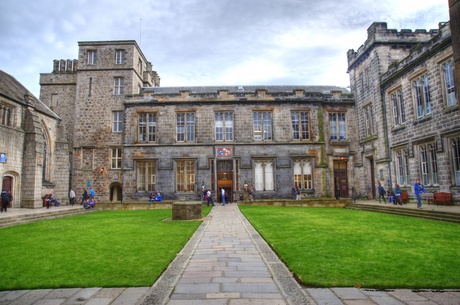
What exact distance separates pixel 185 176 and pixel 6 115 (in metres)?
14.5

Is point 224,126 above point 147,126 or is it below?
below

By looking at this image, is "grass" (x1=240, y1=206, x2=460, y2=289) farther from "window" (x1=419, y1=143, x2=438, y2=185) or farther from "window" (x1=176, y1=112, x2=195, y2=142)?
"window" (x1=176, y1=112, x2=195, y2=142)

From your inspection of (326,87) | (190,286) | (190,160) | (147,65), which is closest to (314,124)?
(326,87)

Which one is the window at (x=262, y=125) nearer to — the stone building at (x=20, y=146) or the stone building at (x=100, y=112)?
the stone building at (x=100, y=112)

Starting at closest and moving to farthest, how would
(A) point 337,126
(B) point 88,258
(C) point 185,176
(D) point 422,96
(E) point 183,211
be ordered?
1. (B) point 88,258
2. (E) point 183,211
3. (D) point 422,96
4. (C) point 185,176
5. (A) point 337,126

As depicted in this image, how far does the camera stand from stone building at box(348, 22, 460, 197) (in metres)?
18.4

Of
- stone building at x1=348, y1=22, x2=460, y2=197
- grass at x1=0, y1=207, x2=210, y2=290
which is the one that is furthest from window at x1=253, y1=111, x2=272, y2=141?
grass at x1=0, y1=207, x2=210, y2=290

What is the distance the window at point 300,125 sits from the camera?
2927 centimetres

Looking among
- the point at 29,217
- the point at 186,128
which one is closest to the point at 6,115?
the point at 29,217

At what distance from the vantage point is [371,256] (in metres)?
6.52

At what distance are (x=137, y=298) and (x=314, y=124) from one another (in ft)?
88.4

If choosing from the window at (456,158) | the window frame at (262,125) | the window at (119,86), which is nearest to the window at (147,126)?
the window at (119,86)

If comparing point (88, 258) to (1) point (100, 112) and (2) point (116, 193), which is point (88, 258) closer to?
(2) point (116, 193)

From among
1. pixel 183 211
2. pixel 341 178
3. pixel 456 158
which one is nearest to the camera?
pixel 183 211
